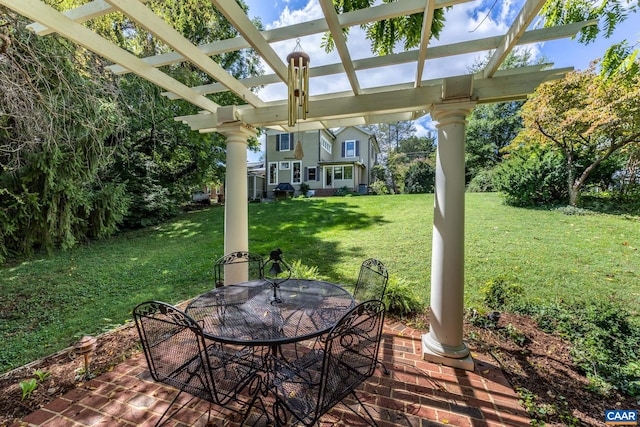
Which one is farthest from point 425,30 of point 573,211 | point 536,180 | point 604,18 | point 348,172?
point 348,172

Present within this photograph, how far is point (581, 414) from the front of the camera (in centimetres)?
220

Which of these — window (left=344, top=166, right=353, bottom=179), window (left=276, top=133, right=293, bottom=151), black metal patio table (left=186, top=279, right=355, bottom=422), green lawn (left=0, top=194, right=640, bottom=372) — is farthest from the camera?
window (left=276, top=133, right=293, bottom=151)

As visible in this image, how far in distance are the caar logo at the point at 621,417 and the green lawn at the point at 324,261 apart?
2.07 meters

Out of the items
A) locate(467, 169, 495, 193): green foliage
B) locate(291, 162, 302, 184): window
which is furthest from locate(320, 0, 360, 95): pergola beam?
locate(291, 162, 302, 184): window

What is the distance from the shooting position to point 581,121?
7.88 m

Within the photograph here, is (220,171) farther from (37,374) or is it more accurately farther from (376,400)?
(376,400)

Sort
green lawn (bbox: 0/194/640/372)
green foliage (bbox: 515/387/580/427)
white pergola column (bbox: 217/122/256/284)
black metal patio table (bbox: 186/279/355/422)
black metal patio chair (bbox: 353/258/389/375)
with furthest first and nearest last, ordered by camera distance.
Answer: green lawn (bbox: 0/194/640/372)
white pergola column (bbox: 217/122/256/284)
black metal patio chair (bbox: 353/258/389/375)
green foliage (bbox: 515/387/580/427)
black metal patio table (bbox: 186/279/355/422)

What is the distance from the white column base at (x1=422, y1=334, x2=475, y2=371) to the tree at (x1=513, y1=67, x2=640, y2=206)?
8144 millimetres

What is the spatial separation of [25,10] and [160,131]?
9104 mm

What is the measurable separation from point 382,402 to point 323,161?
17595mm

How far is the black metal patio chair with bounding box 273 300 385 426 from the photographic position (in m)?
1.71

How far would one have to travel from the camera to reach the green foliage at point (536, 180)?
9.07m

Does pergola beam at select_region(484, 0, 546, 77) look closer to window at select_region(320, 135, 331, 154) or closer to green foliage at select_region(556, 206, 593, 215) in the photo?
green foliage at select_region(556, 206, 593, 215)

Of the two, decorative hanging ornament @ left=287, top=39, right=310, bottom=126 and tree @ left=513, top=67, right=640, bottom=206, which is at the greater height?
tree @ left=513, top=67, right=640, bottom=206
